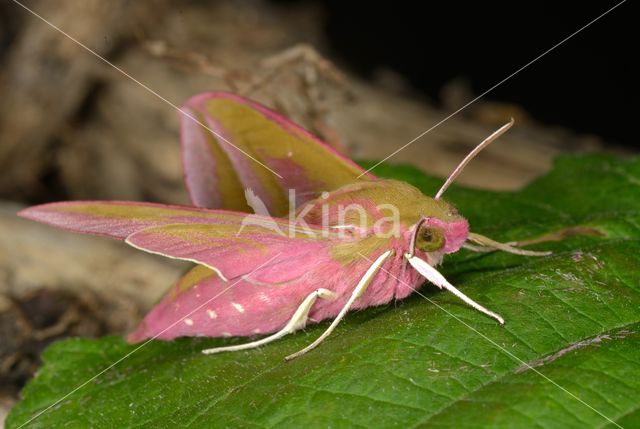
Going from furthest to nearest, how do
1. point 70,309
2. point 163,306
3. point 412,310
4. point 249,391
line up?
1. point 70,309
2. point 163,306
3. point 412,310
4. point 249,391

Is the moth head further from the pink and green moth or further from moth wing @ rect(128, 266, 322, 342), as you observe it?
moth wing @ rect(128, 266, 322, 342)

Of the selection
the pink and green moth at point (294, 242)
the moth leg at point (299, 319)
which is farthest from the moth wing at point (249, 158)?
the moth leg at point (299, 319)

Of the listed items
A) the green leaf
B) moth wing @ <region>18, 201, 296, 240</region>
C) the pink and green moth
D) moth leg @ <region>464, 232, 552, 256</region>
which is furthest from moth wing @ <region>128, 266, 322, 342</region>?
moth leg @ <region>464, 232, 552, 256</region>

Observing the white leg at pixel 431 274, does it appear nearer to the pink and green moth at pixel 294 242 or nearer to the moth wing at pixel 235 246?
the pink and green moth at pixel 294 242

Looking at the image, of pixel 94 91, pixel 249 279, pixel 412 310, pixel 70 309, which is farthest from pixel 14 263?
pixel 412 310

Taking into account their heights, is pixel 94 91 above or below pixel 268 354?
above

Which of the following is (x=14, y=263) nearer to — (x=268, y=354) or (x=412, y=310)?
(x=268, y=354)
